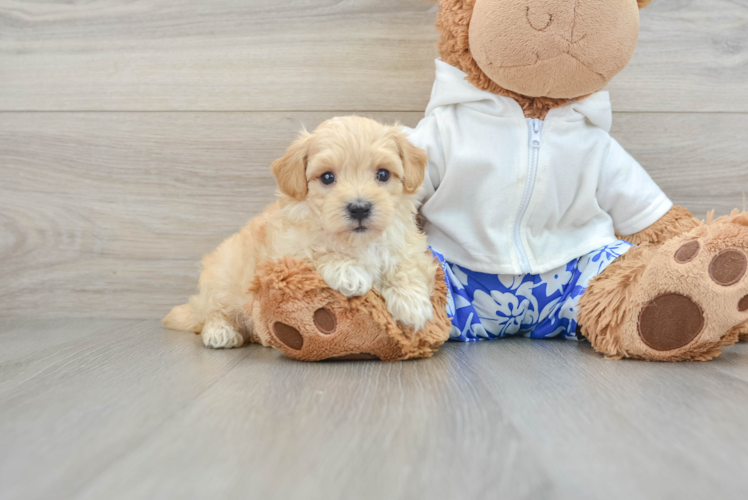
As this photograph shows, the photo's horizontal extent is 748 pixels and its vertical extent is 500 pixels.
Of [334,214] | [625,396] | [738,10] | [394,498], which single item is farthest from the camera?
[738,10]

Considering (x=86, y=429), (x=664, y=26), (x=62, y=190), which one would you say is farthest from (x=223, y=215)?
(x=664, y=26)

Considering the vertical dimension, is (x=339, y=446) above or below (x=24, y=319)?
above

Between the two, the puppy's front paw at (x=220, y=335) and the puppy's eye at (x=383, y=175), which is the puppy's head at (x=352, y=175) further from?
the puppy's front paw at (x=220, y=335)

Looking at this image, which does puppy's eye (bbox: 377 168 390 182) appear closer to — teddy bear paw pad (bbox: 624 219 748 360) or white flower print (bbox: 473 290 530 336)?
white flower print (bbox: 473 290 530 336)

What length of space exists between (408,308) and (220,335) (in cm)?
47

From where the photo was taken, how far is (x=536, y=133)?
1190 millimetres

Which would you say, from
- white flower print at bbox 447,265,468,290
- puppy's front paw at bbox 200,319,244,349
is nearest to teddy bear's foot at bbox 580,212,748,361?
white flower print at bbox 447,265,468,290

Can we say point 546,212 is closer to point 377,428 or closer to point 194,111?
point 377,428

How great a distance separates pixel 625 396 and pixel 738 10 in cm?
A: 120

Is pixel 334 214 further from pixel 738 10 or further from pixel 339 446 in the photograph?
pixel 738 10

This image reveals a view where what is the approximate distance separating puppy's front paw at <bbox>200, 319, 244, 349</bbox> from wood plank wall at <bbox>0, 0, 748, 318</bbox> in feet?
1.24

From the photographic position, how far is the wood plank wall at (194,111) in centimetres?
148

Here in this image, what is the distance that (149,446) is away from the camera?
2.21 ft

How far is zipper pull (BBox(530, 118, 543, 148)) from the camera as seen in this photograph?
3.89ft
